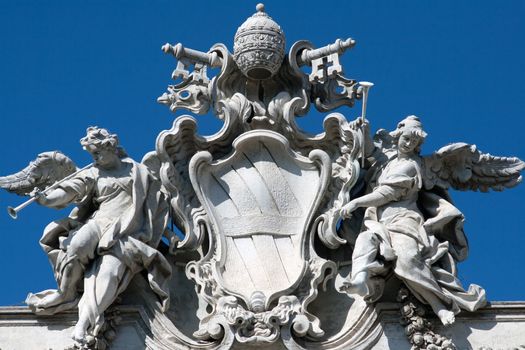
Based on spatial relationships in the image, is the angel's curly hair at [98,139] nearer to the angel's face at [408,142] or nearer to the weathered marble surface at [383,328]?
the weathered marble surface at [383,328]

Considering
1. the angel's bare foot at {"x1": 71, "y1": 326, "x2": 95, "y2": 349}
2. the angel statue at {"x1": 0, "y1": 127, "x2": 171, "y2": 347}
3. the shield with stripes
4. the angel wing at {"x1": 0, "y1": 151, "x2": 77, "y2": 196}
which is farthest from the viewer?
the angel wing at {"x1": 0, "y1": 151, "x2": 77, "y2": 196}

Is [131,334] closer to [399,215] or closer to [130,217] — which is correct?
[130,217]

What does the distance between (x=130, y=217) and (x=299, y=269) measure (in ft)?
6.45

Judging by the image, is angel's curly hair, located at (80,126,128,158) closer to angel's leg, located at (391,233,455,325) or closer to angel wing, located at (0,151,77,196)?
angel wing, located at (0,151,77,196)

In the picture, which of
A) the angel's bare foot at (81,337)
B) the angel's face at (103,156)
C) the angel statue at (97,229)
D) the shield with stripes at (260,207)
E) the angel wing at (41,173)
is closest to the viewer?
the angel's bare foot at (81,337)

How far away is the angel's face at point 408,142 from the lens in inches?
1053

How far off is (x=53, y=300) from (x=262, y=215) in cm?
254

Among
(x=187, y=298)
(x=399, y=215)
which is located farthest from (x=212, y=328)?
(x=399, y=215)

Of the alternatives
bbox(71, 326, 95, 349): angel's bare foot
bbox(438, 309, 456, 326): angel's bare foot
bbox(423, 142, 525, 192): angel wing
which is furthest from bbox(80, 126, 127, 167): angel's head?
bbox(438, 309, 456, 326): angel's bare foot

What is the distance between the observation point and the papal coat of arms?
25.9 m

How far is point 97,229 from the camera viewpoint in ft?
86.2

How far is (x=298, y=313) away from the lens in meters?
25.9

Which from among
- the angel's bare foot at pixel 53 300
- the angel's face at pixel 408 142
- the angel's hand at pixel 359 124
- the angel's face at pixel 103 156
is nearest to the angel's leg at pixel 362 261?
the angel's face at pixel 408 142

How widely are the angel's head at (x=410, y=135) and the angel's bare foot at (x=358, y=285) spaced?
1757mm
